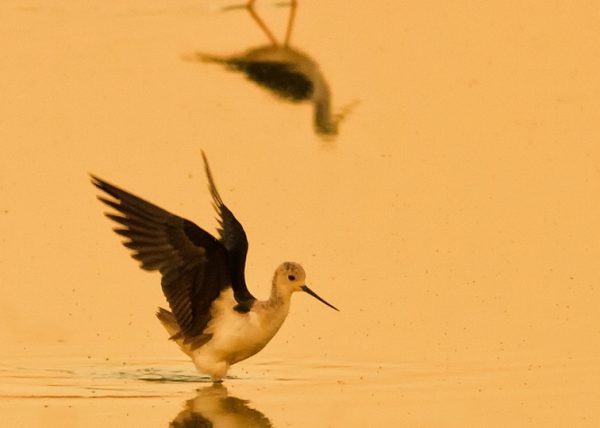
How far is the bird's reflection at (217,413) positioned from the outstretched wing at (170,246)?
0.50 metres

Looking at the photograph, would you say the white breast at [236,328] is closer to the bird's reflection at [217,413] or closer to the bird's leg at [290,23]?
the bird's reflection at [217,413]

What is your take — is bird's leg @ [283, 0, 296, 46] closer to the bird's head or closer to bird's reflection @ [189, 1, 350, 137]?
bird's reflection @ [189, 1, 350, 137]

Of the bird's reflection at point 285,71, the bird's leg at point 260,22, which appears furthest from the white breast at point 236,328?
the bird's leg at point 260,22

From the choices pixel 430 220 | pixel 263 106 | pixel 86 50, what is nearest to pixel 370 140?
pixel 263 106

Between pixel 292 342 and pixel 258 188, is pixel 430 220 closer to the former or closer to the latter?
pixel 258 188

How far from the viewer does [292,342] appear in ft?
29.9

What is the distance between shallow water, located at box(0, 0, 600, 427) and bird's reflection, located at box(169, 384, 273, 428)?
0.02 m

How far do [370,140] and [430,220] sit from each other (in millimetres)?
2058

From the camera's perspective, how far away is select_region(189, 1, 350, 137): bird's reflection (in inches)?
536

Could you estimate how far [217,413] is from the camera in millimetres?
7879

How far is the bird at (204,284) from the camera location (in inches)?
329

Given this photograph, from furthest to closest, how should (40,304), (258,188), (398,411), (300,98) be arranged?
(300,98) → (258,188) → (40,304) → (398,411)

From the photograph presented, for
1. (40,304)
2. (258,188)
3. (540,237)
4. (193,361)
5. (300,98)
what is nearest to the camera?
(193,361)

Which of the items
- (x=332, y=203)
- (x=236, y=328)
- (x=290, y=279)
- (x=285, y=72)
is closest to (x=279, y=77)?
(x=285, y=72)
